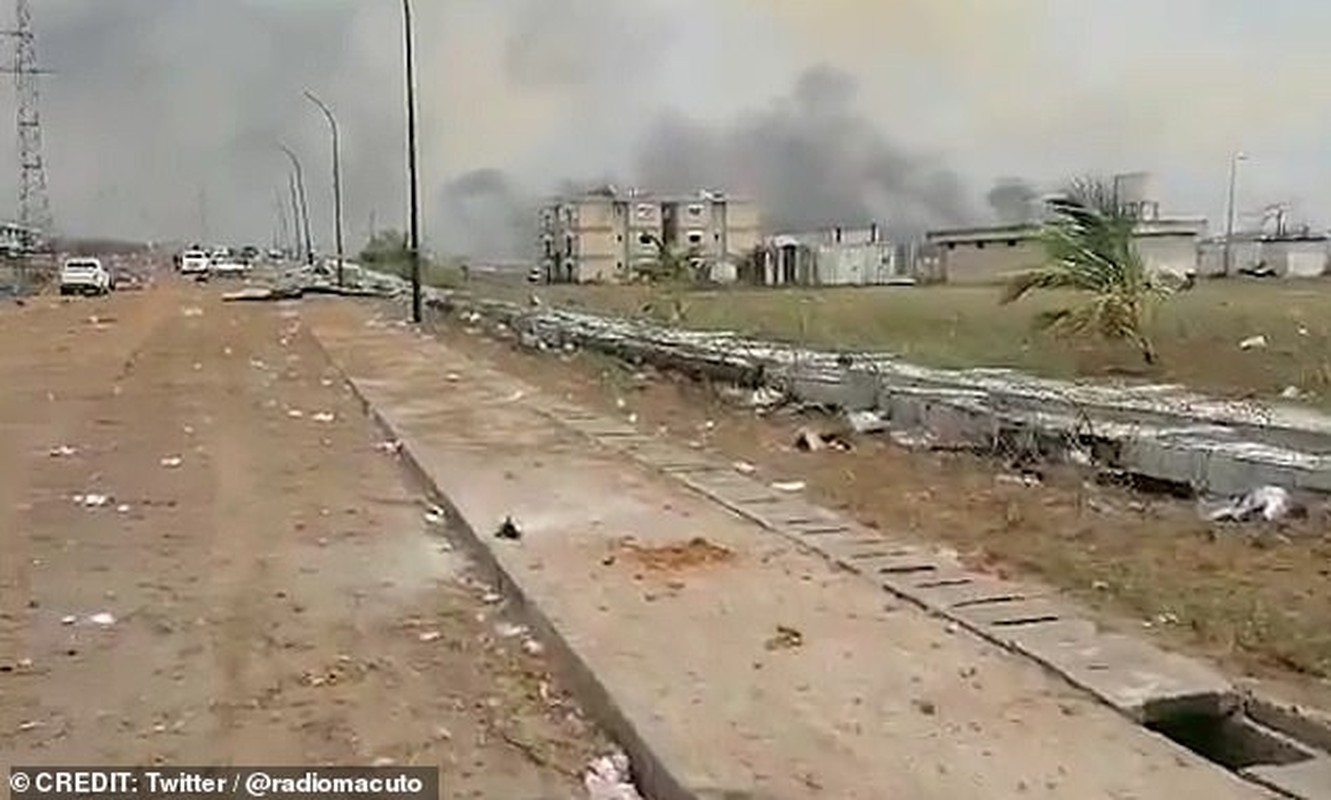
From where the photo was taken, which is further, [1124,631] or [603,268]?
[603,268]

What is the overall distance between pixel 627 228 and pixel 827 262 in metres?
22.0

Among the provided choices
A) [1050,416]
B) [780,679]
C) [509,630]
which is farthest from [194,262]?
[780,679]

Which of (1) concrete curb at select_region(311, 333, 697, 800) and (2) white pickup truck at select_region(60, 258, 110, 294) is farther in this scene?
(2) white pickup truck at select_region(60, 258, 110, 294)

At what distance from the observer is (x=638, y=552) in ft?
27.9

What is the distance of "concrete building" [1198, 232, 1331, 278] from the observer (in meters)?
92.4

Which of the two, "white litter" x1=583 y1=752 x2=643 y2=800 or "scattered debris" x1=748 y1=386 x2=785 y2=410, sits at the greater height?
"white litter" x1=583 y1=752 x2=643 y2=800

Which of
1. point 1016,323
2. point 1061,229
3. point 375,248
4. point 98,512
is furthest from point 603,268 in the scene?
point 98,512

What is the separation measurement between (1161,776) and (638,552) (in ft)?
13.6

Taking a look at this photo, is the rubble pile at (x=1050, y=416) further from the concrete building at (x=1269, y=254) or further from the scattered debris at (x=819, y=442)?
the concrete building at (x=1269, y=254)

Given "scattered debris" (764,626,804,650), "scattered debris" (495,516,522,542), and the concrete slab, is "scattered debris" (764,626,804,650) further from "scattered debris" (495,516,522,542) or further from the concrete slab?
"scattered debris" (495,516,522,542)

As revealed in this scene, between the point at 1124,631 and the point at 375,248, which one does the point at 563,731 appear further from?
the point at 375,248

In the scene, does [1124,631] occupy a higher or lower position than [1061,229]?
lower

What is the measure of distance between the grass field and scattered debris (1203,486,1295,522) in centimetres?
522

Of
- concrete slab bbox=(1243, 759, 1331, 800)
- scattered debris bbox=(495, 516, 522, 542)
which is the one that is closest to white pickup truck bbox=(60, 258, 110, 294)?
scattered debris bbox=(495, 516, 522, 542)
